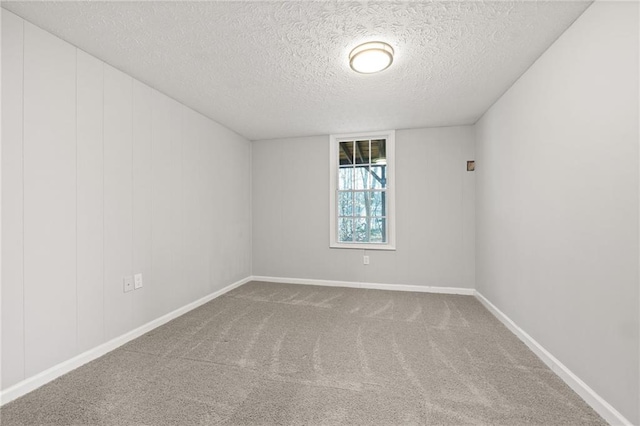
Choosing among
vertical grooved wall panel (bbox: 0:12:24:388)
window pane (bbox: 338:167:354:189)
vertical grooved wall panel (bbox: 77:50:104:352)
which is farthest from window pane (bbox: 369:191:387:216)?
vertical grooved wall panel (bbox: 0:12:24:388)

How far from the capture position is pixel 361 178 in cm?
436

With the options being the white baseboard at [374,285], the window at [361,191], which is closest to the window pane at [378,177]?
the window at [361,191]

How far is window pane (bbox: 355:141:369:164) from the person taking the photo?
4.36 m

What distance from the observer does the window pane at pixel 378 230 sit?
4246mm

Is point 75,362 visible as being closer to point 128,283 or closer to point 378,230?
point 128,283

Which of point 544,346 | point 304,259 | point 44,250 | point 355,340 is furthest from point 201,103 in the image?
point 544,346

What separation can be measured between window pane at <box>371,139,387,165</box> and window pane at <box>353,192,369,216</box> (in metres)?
0.56

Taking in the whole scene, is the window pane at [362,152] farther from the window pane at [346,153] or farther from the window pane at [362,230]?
the window pane at [362,230]

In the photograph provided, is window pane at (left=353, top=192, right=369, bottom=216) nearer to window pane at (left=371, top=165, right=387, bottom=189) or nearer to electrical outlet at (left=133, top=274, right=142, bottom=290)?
window pane at (left=371, top=165, right=387, bottom=189)

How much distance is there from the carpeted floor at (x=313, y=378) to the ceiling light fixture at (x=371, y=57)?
2291 millimetres

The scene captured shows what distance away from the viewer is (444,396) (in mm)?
1673

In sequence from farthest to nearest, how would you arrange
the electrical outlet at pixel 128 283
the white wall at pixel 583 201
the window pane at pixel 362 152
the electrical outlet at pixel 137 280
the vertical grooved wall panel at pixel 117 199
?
the window pane at pixel 362 152
the electrical outlet at pixel 137 280
the electrical outlet at pixel 128 283
the vertical grooved wall panel at pixel 117 199
the white wall at pixel 583 201

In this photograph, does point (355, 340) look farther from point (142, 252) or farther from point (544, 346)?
point (142, 252)

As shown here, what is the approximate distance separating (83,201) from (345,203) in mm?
3235
